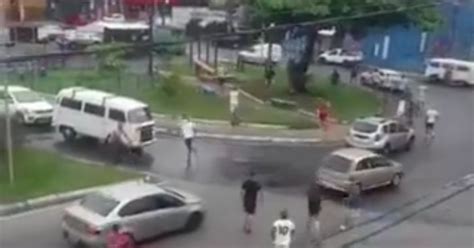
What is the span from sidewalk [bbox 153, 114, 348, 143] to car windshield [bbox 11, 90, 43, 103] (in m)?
2.83

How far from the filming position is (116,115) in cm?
2005

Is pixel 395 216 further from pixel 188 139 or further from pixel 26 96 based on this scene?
pixel 26 96

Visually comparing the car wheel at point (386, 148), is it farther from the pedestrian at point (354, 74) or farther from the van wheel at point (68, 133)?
the pedestrian at point (354, 74)

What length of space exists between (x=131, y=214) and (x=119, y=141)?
21.1 feet

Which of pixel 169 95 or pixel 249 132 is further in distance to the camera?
pixel 169 95

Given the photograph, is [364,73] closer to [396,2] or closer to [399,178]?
[396,2]

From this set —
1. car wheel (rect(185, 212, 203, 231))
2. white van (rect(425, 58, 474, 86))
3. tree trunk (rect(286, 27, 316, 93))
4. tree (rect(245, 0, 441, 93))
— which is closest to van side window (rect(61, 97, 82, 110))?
car wheel (rect(185, 212, 203, 231))

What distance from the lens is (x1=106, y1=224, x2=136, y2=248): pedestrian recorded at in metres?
11.9

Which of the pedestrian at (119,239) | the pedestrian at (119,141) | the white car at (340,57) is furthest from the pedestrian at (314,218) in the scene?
the white car at (340,57)

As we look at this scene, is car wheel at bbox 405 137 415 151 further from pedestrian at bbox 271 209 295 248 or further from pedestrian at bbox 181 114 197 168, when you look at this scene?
pedestrian at bbox 271 209 295 248

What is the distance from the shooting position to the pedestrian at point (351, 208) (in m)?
15.3

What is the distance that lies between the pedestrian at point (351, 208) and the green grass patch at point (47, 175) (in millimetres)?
3938

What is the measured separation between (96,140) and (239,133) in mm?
3626

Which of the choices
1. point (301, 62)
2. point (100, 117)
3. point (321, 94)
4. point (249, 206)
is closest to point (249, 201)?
point (249, 206)
